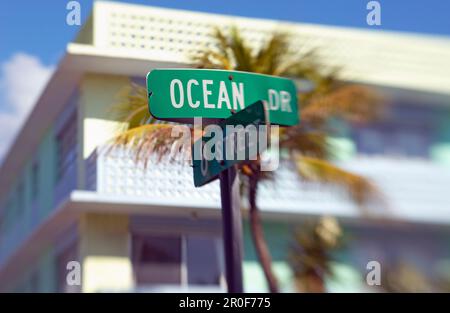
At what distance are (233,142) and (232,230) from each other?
479mm

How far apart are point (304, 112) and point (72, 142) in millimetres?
4037

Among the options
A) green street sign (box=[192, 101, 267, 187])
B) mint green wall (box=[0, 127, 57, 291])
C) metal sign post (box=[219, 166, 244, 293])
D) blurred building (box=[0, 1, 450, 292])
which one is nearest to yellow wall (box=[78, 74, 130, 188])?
blurred building (box=[0, 1, 450, 292])

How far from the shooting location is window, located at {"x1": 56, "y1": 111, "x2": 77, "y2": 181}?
52.1 feet

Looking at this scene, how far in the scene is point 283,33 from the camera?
13922 millimetres

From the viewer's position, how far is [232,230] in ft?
17.7

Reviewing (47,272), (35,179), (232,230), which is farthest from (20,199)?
(232,230)

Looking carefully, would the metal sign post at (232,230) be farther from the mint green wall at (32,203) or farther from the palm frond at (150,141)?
the mint green wall at (32,203)

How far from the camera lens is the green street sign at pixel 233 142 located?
5.18m

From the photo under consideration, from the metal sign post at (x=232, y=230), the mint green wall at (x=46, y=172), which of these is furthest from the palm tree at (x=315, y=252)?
the metal sign post at (x=232, y=230)

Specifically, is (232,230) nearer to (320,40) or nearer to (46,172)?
(320,40)

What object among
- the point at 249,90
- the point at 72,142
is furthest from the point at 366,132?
the point at 249,90

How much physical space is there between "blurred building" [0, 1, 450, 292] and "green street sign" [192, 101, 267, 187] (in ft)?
18.5

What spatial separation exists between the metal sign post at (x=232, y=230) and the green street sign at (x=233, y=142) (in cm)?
8
